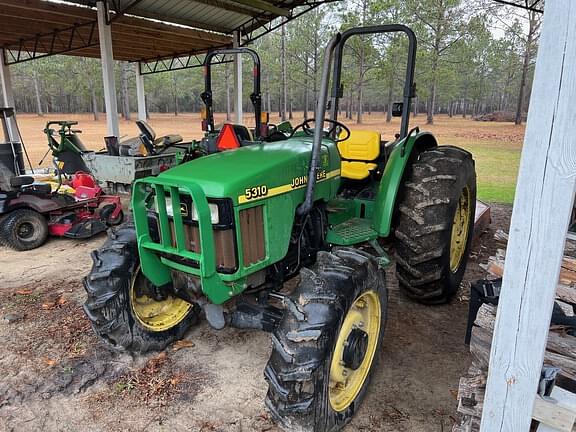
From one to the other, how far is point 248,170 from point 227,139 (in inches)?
73.6

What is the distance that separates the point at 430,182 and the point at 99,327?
2445 millimetres

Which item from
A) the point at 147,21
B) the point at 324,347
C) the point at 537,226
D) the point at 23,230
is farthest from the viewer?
the point at 147,21

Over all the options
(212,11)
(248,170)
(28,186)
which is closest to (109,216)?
(28,186)

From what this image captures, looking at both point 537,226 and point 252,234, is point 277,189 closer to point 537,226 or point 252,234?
point 252,234

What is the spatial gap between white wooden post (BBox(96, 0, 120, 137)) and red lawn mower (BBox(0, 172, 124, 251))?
12.7 feet

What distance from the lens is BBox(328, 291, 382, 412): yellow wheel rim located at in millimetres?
2322

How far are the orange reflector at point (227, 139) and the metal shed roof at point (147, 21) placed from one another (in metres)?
6.18

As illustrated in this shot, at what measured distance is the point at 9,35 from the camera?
12.3 m

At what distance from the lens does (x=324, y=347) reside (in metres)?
2.07

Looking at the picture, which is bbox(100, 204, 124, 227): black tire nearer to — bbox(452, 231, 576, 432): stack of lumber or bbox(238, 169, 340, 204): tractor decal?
bbox(238, 169, 340, 204): tractor decal

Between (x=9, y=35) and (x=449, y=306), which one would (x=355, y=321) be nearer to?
(x=449, y=306)

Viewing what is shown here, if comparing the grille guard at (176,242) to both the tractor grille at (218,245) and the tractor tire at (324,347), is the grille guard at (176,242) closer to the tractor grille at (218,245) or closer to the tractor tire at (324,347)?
the tractor grille at (218,245)

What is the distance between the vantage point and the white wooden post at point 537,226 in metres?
1.22

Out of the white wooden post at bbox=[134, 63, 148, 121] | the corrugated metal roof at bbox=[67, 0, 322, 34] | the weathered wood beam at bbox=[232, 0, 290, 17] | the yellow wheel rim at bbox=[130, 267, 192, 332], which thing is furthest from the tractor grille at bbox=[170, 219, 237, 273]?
the white wooden post at bbox=[134, 63, 148, 121]
